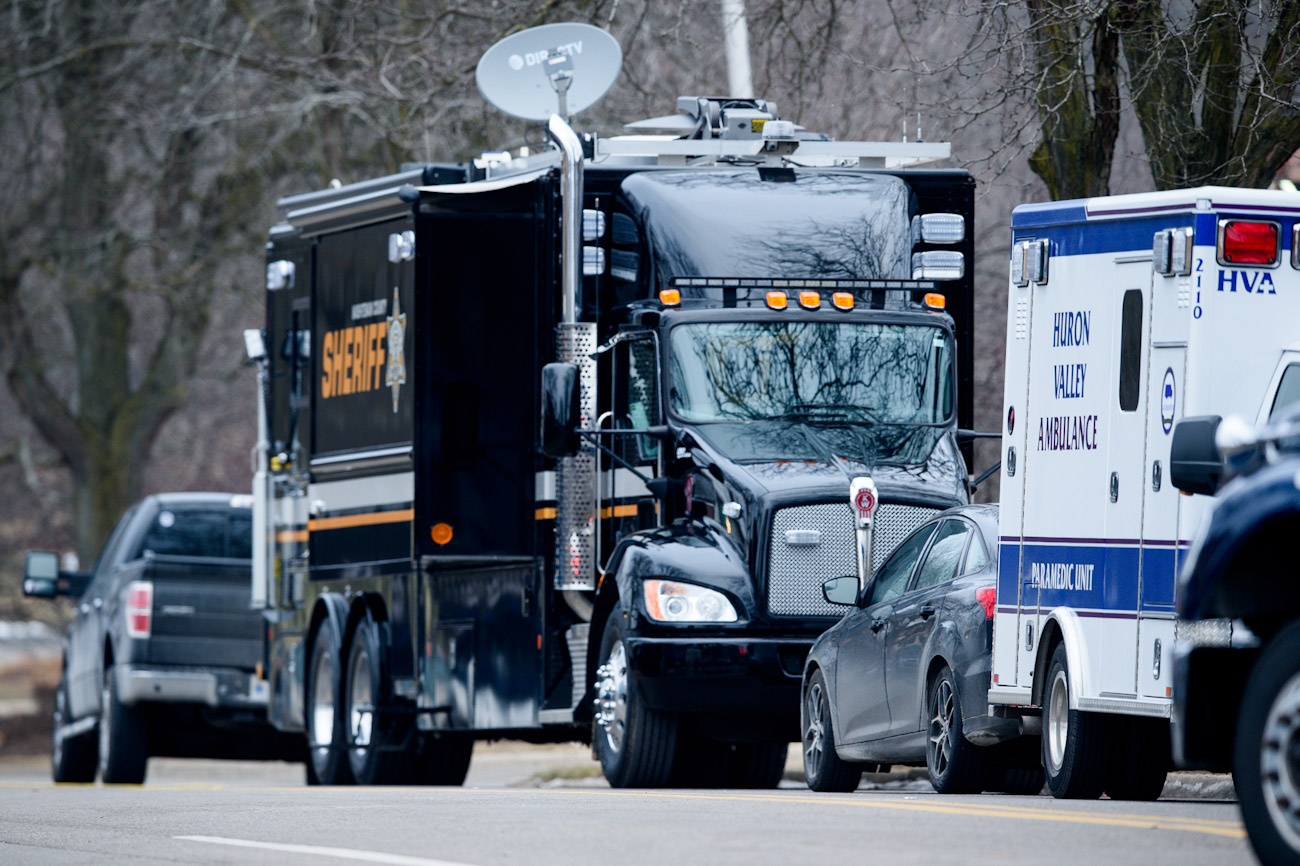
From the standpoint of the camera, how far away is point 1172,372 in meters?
11.2

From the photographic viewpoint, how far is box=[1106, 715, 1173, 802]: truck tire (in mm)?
11703

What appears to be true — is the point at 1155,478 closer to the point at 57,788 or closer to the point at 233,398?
the point at 57,788

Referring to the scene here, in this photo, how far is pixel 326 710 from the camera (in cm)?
1770

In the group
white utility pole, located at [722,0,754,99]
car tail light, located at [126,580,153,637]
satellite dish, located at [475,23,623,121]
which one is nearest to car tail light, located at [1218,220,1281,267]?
satellite dish, located at [475,23,623,121]

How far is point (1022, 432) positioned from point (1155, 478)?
1.22 m

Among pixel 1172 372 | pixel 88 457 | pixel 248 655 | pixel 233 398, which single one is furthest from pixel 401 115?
pixel 233 398

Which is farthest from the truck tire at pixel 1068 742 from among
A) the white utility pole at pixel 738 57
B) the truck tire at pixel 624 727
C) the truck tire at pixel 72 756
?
the truck tire at pixel 72 756

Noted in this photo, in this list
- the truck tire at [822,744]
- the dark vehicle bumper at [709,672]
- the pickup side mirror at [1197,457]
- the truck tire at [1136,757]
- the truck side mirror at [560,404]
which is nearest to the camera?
the pickup side mirror at [1197,457]

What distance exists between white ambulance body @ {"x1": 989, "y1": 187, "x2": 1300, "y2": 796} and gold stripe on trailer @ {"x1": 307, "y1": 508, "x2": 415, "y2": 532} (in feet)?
16.4

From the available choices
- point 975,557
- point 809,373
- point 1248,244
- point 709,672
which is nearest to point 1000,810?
point 975,557

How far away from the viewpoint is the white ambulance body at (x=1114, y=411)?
11.0m

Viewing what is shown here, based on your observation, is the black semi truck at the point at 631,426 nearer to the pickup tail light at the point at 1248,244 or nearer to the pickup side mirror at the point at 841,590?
the pickup side mirror at the point at 841,590

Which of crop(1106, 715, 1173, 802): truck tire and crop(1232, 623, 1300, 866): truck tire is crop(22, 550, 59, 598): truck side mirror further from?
crop(1232, 623, 1300, 866): truck tire

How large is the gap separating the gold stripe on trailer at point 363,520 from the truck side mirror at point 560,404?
1.96m
